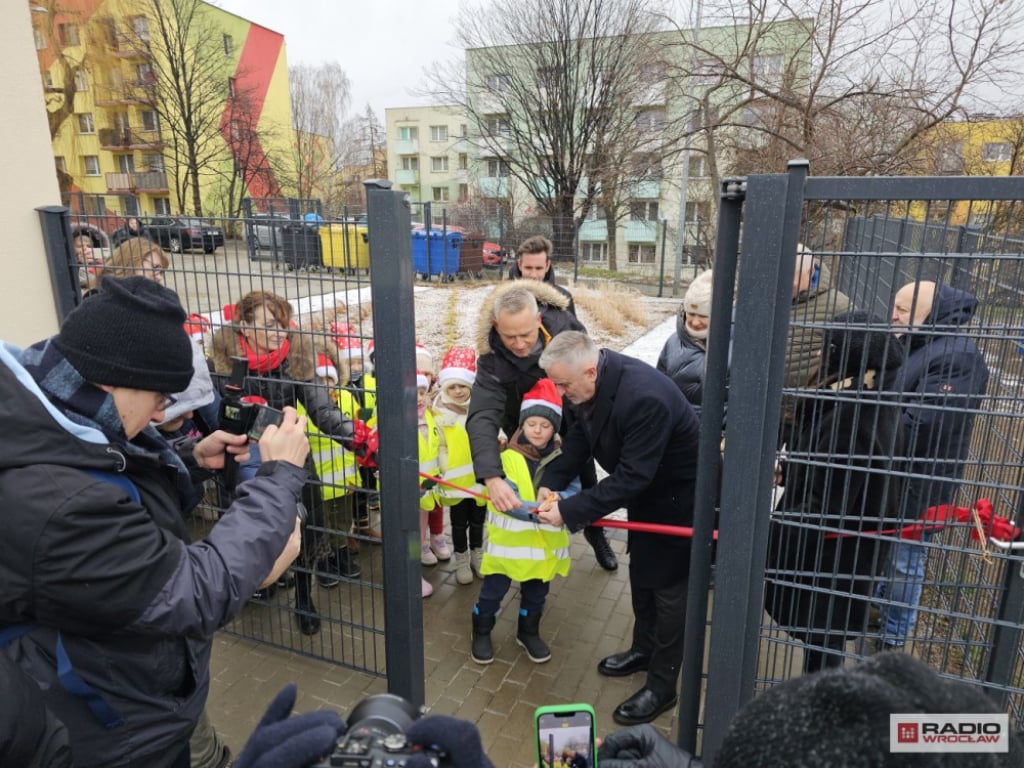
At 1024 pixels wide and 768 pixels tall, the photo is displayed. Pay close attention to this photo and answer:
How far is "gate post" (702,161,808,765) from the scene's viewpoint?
6.55 ft

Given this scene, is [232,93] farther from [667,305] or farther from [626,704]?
[626,704]

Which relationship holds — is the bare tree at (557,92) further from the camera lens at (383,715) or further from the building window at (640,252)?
the camera lens at (383,715)

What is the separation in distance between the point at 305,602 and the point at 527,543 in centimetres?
128

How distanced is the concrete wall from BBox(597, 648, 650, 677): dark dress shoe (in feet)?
12.1

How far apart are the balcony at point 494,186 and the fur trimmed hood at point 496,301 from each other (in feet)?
89.6

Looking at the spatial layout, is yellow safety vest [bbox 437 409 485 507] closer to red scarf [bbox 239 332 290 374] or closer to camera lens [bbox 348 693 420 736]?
red scarf [bbox 239 332 290 374]

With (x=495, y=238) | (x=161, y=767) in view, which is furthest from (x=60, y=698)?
(x=495, y=238)

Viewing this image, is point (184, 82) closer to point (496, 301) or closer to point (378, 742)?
point (496, 301)

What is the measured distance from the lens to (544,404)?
3764 mm

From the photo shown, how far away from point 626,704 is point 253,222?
2.84 m

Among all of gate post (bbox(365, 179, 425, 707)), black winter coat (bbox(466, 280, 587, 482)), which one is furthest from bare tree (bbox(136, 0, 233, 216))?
gate post (bbox(365, 179, 425, 707))

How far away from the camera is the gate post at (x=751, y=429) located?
1996mm

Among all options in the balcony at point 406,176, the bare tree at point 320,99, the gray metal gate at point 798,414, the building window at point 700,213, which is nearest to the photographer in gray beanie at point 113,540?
the gray metal gate at point 798,414

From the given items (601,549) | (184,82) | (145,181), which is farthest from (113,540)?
(145,181)
